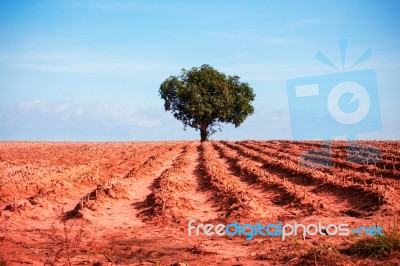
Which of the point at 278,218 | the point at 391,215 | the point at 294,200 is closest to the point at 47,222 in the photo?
the point at 278,218

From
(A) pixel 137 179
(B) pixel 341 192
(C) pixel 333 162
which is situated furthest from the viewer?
(C) pixel 333 162

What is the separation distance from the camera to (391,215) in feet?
34.1

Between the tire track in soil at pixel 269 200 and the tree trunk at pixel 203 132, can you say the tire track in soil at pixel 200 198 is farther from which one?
the tree trunk at pixel 203 132

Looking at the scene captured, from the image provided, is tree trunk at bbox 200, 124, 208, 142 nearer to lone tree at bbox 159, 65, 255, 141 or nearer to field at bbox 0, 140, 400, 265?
lone tree at bbox 159, 65, 255, 141

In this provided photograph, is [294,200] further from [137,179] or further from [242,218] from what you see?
[137,179]

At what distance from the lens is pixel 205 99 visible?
52781mm

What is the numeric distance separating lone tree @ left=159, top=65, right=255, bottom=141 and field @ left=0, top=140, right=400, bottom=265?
3241cm

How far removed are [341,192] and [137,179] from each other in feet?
27.7

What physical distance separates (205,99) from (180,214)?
41724mm

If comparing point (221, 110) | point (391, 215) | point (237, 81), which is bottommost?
point (391, 215)

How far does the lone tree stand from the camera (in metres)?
52.2

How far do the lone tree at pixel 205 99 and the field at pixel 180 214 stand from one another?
106 ft

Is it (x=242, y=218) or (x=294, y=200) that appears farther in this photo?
(x=294, y=200)

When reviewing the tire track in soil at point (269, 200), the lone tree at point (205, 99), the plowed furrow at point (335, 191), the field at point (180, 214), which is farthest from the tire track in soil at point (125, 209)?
the lone tree at point (205, 99)
